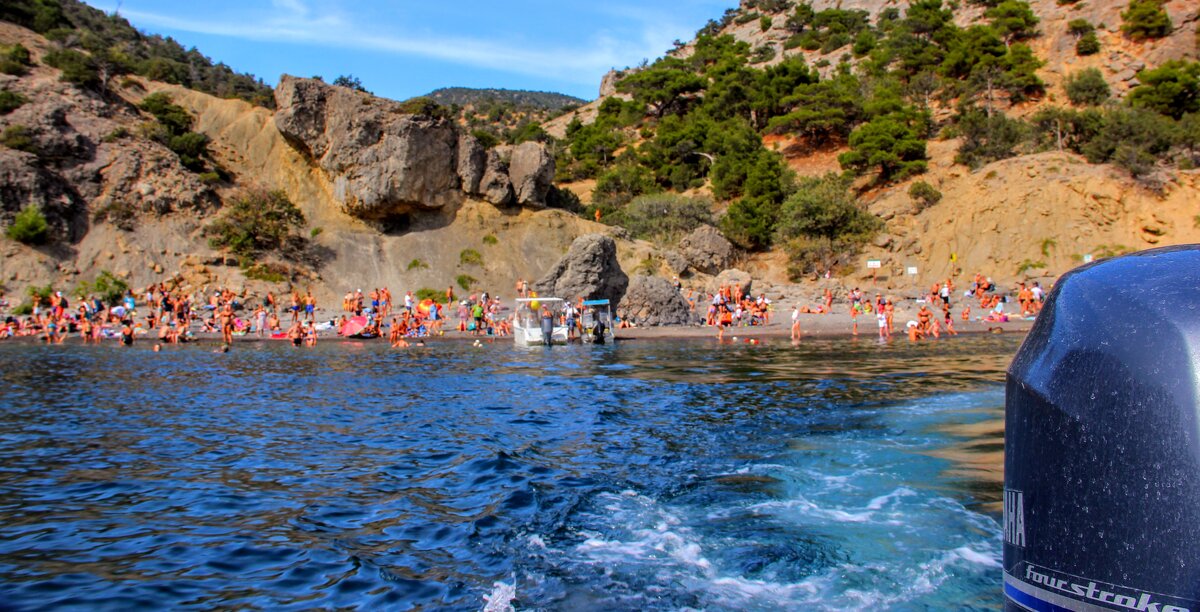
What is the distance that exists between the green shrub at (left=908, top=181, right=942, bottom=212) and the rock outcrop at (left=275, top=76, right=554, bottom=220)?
21881 mm

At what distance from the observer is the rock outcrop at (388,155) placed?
4422cm

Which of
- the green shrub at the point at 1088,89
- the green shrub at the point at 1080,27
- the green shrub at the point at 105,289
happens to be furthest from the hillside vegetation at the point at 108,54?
the green shrub at the point at 1080,27

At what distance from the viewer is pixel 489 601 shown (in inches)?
187

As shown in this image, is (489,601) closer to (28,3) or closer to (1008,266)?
(1008,266)

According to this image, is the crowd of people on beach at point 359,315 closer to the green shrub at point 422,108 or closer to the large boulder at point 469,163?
the large boulder at point 469,163

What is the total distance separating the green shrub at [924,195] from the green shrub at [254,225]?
35185 mm

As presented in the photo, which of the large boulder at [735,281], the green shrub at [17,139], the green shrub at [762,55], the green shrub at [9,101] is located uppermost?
the green shrub at [762,55]

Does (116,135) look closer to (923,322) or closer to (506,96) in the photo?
(923,322)

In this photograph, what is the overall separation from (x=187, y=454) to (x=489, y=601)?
6.18m

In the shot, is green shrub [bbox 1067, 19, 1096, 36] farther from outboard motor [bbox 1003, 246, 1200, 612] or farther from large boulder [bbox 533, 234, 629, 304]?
outboard motor [bbox 1003, 246, 1200, 612]

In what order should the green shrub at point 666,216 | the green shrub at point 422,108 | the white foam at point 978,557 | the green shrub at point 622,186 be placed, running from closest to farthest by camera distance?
the white foam at point 978,557 < the green shrub at point 422,108 < the green shrub at point 666,216 < the green shrub at point 622,186

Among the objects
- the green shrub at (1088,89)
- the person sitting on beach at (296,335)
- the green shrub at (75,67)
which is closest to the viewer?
the person sitting on beach at (296,335)

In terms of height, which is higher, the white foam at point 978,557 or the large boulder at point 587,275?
the large boulder at point 587,275

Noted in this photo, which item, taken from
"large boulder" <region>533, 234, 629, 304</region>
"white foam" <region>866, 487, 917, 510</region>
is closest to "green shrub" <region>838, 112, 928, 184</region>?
"large boulder" <region>533, 234, 629, 304</region>
